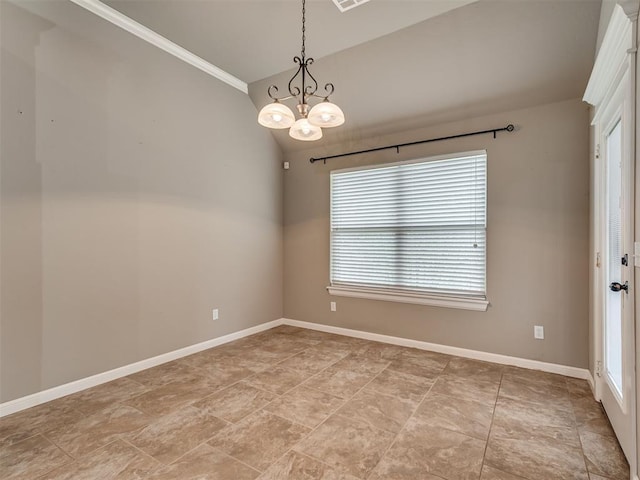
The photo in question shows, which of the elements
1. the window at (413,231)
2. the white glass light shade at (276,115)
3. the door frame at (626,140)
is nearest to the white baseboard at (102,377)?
the window at (413,231)

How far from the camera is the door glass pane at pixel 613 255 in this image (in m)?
2.21

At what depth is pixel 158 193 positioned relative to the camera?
3.28 metres

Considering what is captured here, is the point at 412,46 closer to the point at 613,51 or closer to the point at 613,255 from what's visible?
the point at 613,51

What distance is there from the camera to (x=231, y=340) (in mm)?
4043

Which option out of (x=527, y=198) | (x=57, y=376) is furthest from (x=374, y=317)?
(x=57, y=376)

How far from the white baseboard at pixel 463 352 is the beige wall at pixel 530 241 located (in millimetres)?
53

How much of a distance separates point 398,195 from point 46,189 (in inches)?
134

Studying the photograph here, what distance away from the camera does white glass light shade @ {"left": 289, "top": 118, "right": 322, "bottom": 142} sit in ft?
7.22

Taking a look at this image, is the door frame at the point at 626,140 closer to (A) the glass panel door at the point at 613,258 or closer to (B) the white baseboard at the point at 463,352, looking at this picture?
(A) the glass panel door at the point at 613,258

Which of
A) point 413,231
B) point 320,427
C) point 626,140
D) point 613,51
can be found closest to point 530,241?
point 413,231

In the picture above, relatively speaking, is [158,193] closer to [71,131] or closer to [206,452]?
[71,131]

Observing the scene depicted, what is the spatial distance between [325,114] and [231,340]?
3092 millimetres

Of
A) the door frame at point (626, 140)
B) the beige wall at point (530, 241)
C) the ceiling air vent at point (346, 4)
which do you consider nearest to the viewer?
the door frame at point (626, 140)

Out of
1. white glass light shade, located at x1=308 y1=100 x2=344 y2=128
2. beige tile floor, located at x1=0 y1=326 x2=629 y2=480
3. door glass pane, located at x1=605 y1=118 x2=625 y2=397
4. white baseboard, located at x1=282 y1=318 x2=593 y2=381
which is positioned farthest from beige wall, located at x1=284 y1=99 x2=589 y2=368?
white glass light shade, located at x1=308 y1=100 x2=344 y2=128
